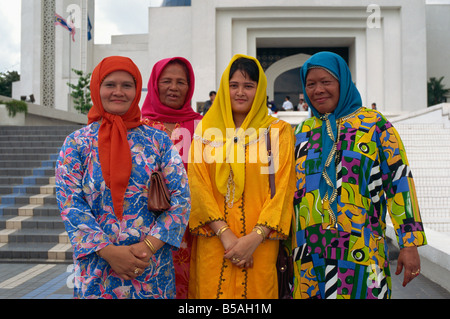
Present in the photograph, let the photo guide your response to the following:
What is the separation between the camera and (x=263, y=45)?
1797cm

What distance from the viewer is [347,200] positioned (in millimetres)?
1672

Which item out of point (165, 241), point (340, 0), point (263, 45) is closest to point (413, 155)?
point (165, 241)

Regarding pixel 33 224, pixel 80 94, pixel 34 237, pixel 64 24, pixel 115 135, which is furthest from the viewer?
pixel 64 24

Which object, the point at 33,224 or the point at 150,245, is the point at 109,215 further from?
the point at 33,224

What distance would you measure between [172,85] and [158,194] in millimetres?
878

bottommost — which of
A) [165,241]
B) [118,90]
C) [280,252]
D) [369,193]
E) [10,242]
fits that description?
[10,242]

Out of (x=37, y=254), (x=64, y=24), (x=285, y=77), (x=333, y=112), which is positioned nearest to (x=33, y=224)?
(x=37, y=254)

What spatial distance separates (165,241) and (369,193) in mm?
923

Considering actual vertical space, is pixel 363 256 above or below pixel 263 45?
below

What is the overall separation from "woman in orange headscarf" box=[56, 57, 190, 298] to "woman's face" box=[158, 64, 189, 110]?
22.0 inches

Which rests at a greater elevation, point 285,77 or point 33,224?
point 285,77
